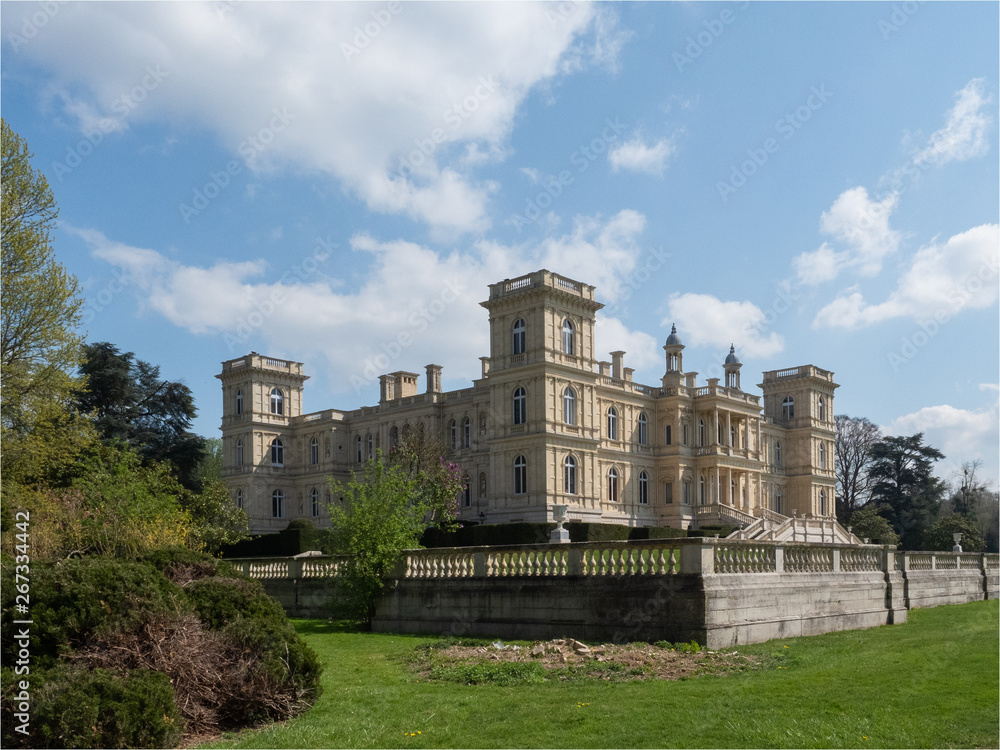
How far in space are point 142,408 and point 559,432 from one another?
26.7 m

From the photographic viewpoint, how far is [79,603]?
9.19 meters

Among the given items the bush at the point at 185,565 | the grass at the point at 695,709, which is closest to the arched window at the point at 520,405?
the grass at the point at 695,709

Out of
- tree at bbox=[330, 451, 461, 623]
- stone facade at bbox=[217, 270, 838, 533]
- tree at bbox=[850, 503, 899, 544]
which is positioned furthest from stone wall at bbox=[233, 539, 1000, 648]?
tree at bbox=[850, 503, 899, 544]

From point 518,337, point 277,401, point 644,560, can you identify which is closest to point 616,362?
point 518,337

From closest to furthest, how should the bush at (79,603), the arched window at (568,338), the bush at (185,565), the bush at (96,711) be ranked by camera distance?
the bush at (96,711), the bush at (79,603), the bush at (185,565), the arched window at (568,338)

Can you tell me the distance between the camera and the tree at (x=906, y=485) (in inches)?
2958

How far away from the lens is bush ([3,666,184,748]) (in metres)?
7.95

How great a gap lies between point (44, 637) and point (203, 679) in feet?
5.15

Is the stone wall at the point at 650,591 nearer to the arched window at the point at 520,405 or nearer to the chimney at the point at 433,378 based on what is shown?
the arched window at the point at 520,405

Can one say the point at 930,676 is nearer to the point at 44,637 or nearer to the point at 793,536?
the point at 44,637

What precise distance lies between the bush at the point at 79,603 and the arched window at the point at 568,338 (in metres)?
42.9

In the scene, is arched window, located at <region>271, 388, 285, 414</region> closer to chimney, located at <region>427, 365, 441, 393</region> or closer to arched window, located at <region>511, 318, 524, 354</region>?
chimney, located at <region>427, 365, 441, 393</region>

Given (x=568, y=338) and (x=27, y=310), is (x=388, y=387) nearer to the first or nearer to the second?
(x=568, y=338)

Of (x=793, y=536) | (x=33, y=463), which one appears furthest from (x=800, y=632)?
(x=793, y=536)
